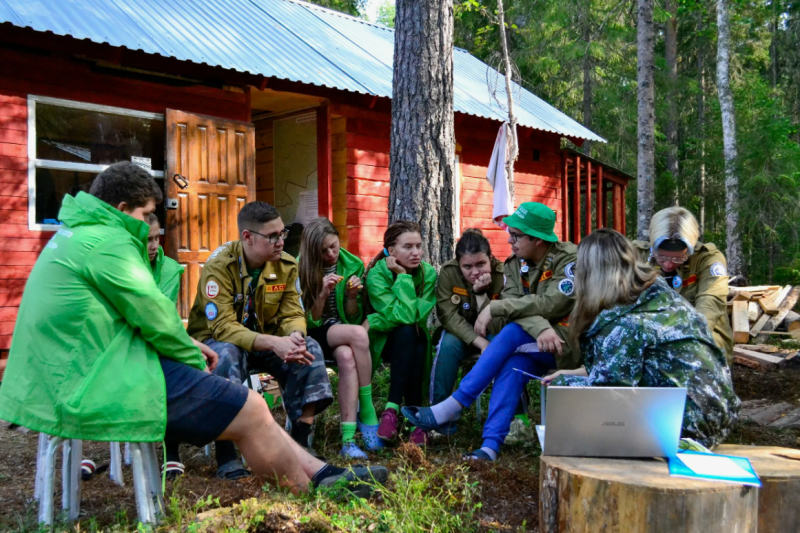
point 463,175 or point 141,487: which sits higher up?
point 463,175

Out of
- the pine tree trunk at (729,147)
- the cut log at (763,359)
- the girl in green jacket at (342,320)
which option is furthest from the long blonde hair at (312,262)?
the pine tree trunk at (729,147)

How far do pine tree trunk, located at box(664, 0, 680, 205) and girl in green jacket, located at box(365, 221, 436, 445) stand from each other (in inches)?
611

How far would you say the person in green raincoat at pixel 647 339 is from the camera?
2688mm

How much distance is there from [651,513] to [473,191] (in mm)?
8372

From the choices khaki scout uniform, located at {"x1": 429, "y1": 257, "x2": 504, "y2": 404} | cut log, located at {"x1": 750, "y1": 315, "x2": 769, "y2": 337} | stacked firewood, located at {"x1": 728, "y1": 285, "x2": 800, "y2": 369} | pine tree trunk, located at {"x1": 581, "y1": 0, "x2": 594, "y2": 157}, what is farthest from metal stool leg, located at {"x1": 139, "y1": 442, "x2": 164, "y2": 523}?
pine tree trunk, located at {"x1": 581, "y1": 0, "x2": 594, "y2": 157}

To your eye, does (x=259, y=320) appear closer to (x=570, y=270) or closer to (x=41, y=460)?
(x=41, y=460)

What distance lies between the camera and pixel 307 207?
31.4 ft

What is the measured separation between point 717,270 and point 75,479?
3533 millimetres

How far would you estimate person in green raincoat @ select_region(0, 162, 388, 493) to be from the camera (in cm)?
240

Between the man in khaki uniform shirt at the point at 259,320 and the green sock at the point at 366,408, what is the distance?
33 centimetres

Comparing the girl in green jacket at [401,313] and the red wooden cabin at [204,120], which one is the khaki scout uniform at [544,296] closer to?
the girl in green jacket at [401,313]

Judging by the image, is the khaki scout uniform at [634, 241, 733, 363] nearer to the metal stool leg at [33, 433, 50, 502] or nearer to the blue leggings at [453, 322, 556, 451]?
the blue leggings at [453, 322, 556, 451]

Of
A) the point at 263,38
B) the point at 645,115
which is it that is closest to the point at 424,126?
the point at 263,38

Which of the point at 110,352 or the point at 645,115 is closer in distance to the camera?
the point at 110,352
